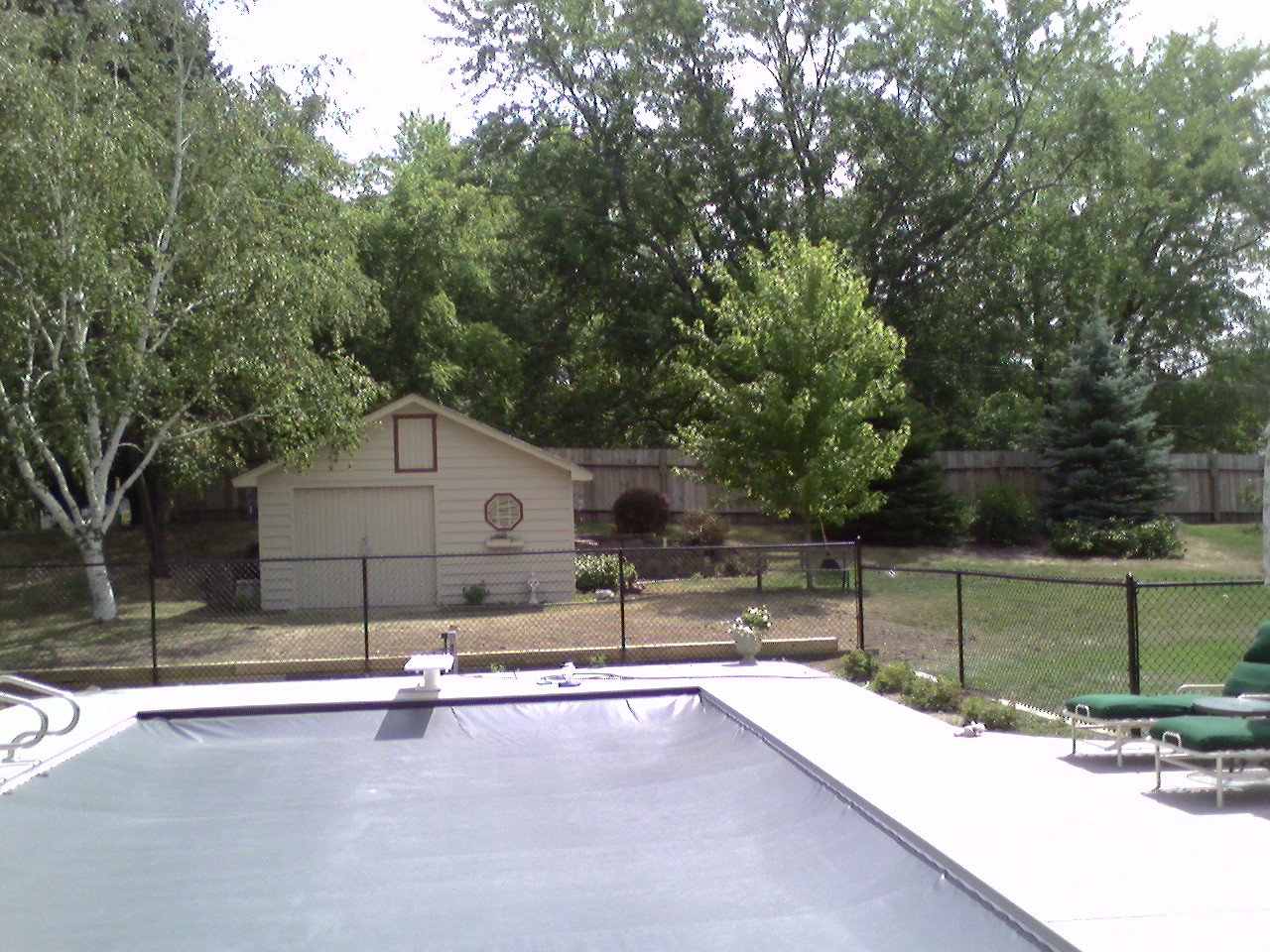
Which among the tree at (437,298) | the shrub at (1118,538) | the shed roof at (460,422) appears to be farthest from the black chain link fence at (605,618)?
the tree at (437,298)

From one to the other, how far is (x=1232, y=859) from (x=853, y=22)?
1055 inches

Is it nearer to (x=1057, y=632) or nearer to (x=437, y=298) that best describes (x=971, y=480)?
(x=437, y=298)

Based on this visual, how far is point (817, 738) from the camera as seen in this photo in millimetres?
9047

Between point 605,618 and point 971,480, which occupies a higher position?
point 971,480

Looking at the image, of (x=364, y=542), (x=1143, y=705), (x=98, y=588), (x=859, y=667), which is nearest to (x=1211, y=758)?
(x=1143, y=705)

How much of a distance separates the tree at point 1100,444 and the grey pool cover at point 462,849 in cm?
1799

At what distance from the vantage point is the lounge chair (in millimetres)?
7770

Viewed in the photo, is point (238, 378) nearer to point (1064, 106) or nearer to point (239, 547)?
point (239, 547)

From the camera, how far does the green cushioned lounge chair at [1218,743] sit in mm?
6750

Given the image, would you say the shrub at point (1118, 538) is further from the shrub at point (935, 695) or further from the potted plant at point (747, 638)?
the shrub at point (935, 695)

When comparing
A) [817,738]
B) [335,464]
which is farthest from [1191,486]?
[817,738]

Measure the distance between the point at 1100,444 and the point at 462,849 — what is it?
Answer: 22.7 metres

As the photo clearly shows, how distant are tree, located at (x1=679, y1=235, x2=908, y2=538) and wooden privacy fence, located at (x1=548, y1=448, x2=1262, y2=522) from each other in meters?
3.24

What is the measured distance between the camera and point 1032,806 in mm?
6938
